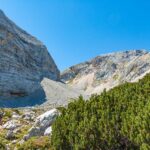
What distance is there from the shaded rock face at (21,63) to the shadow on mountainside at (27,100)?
1541 mm

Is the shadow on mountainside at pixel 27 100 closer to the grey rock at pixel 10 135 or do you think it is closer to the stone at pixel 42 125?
the grey rock at pixel 10 135

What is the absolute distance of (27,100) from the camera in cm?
11331

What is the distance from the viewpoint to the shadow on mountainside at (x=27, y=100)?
4087 inches

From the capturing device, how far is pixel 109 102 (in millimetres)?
29344

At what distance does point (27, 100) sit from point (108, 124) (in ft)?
290

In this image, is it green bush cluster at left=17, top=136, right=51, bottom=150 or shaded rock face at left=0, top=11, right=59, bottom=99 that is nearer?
green bush cluster at left=17, top=136, right=51, bottom=150

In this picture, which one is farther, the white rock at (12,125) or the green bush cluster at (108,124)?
the white rock at (12,125)

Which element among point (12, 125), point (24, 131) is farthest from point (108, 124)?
point (12, 125)

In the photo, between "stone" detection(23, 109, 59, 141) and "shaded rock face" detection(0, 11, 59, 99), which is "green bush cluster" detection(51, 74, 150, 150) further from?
"shaded rock face" detection(0, 11, 59, 99)

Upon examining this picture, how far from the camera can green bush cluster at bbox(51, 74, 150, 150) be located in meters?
24.2

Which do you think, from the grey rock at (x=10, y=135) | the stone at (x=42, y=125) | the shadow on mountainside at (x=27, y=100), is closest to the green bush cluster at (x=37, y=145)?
the stone at (x=42, y=125)

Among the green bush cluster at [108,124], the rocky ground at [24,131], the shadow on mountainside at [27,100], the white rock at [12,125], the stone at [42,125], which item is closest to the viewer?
the green bush cluster at [108,124]

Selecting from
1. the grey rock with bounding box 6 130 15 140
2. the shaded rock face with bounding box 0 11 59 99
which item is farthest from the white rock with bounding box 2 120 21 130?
the shaded rock face with bounding box 0 11 59 99

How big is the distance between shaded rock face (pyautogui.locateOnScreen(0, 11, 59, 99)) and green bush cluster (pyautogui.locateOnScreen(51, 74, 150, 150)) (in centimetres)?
8275
